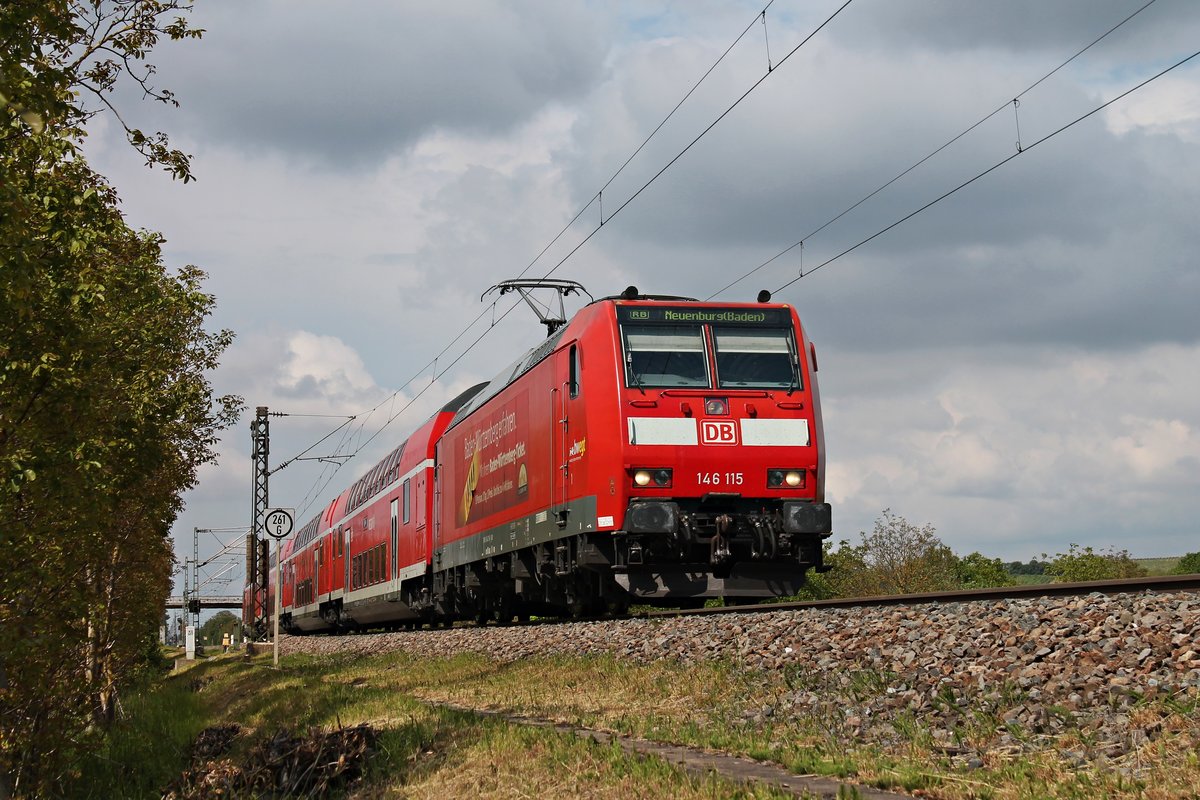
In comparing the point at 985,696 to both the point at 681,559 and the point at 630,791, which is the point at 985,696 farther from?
the point at 681,559

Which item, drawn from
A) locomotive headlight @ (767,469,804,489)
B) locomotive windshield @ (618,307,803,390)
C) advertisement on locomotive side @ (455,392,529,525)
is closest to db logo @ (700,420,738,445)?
locomotive windshield @ (618,307,803,390)

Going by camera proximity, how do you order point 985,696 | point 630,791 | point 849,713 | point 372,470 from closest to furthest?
point 630,791, point 985,696, point 849,713, point 372,470

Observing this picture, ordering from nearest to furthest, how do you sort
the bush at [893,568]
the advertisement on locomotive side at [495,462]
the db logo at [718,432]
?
the db logo at [718,432]
the advertisement on locomotive side at [495,462]
the bush at [893,568]

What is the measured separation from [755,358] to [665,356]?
1.25 metres

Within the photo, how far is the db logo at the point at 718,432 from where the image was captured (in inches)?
637

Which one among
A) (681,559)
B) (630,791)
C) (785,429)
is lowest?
(630,791)

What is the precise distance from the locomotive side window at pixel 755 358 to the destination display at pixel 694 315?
4.6 inches

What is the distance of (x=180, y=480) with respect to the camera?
27.1 meters

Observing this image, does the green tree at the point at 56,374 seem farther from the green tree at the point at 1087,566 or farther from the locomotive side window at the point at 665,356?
the green tree at the point at 1087,566

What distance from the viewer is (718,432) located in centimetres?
1623

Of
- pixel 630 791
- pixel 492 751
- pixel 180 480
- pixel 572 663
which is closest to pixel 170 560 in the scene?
pixel 180 480

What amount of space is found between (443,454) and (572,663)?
12797 millimetres

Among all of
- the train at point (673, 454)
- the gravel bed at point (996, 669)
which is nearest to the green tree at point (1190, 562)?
the train at point (673, 454)

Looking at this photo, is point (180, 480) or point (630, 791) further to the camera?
point (180, 480)
